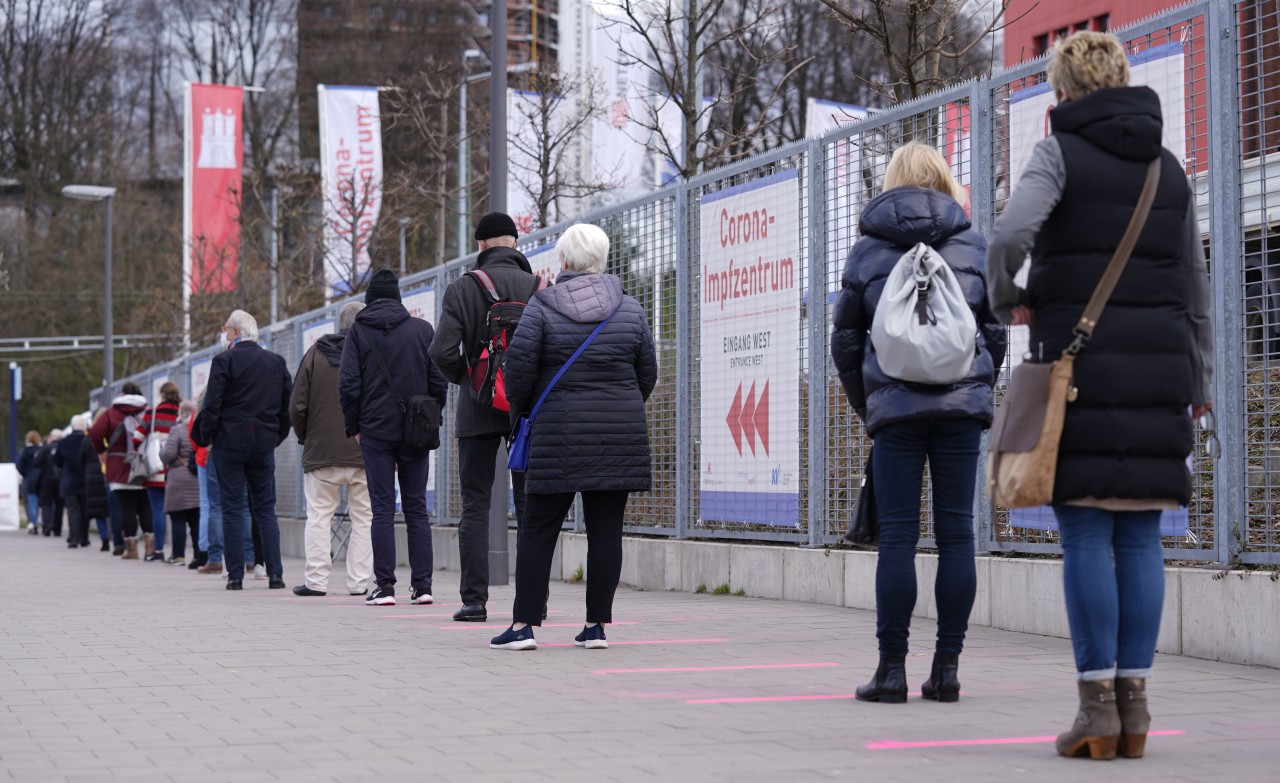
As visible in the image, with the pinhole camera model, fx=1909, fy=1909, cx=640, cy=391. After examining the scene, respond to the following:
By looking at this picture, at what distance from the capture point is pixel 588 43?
1216 inches

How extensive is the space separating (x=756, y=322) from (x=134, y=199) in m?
42.3

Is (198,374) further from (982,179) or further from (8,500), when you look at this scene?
(982,179)

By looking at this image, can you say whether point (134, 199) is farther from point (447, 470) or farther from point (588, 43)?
point (447, 470)

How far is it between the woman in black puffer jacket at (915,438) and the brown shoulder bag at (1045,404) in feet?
2.81

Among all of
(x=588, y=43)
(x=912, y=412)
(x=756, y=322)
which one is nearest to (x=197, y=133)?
(x=588, y=43)

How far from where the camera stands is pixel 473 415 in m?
9.95

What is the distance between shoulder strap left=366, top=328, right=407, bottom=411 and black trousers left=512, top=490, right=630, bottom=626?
2961mm

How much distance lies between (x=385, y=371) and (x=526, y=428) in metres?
2.78

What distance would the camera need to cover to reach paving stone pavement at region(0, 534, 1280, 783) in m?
5.27

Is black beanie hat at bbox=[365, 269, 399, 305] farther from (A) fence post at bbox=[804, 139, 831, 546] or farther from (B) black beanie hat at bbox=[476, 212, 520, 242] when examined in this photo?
(A) fence post at bbox=[804, 139, 831, 546]

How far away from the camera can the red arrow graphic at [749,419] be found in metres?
11.7

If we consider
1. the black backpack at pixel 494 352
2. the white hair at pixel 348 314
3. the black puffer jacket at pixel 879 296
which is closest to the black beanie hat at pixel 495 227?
the black backpack at pixel 494 352

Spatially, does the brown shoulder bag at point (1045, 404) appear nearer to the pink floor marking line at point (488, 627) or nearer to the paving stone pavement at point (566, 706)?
the paving stone pavement at point (566, 706)

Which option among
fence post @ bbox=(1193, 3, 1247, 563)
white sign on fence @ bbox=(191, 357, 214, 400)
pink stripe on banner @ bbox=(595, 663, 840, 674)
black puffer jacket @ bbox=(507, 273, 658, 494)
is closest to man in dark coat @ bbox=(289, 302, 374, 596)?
black puffer jacket @ bbox=(507, 273, 658, 494)
